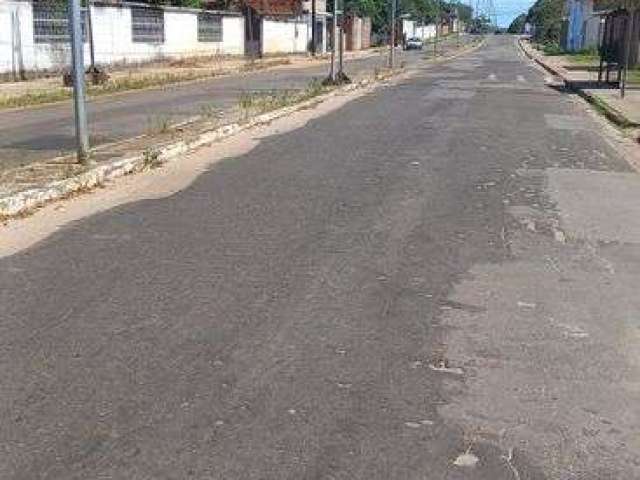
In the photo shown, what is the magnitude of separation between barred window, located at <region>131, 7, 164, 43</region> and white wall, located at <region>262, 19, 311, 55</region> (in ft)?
60.4

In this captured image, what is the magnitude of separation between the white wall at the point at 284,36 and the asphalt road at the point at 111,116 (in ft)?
104

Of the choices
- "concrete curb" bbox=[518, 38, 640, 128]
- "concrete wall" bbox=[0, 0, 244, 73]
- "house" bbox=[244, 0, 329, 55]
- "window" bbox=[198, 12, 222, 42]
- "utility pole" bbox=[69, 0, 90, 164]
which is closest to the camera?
"utility pole" bbox=[69, 0, 90, 164]

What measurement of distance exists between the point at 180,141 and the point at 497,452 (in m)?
10.2

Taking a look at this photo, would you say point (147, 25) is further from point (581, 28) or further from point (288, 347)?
point (581, 28)

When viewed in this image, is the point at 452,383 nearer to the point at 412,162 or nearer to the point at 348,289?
the point at 348,289

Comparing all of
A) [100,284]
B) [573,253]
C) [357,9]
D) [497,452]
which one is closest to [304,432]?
[497,452]

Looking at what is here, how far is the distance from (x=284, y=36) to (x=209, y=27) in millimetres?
15989

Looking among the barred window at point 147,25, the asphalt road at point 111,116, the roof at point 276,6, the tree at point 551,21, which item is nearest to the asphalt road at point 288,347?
the asphalt road at point 111,116

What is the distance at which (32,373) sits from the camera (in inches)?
190

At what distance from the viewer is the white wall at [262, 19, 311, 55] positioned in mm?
61444

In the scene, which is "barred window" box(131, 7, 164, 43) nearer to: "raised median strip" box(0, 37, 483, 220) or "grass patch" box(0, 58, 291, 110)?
"grass patch" box(0, 58, 291, 110)

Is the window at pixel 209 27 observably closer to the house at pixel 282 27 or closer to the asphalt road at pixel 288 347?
the house at pixel 282 27

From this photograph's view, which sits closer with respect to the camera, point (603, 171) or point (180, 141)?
point (603, 171)

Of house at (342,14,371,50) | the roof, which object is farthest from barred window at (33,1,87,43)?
house at (342,14,371,50)
